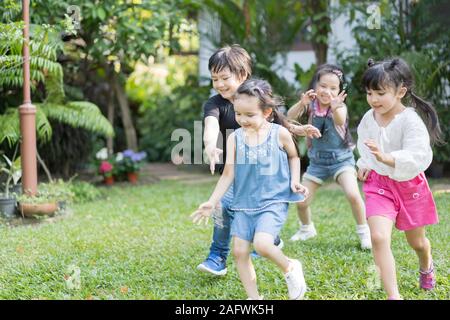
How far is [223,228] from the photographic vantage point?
4.22 meters

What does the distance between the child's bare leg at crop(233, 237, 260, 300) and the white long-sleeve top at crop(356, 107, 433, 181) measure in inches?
32.3

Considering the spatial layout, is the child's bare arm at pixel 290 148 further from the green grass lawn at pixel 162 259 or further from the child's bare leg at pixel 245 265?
the green grass lawn at pixel 162 259

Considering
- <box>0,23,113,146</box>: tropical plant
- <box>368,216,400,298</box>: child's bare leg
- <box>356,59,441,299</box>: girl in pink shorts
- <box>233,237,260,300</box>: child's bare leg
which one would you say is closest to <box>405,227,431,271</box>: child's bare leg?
<box>356,59,441,299</box>: girl in pink shorts

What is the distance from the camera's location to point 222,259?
13.8 feet

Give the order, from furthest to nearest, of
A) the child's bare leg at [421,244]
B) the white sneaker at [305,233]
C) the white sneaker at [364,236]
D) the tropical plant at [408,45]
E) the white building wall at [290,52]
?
the white building wall at [290,52] → the tropical plant at [408,45] → the white sneaker at [305,233] → the white sneaker at [364,236] → the child's bare leg at [421,244]

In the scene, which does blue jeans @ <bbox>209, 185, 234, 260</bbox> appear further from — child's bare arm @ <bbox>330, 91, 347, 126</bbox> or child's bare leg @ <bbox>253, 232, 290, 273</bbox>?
child's bare arm @ <bbox>330, 91, 347, 126</bbox>

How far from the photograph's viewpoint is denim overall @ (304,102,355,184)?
5.03m

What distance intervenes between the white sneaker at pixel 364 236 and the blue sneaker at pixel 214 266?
4.13ft

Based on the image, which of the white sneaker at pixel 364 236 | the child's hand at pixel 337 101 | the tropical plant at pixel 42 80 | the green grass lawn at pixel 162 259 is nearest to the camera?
the green grass lawn at pixel 162 259

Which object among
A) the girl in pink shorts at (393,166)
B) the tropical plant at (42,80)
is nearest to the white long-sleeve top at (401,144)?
the girl in pink shorts at (393,166)

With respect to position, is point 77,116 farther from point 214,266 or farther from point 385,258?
point 385,258

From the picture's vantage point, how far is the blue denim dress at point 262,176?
357 cm

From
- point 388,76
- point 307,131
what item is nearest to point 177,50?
point 307,131
